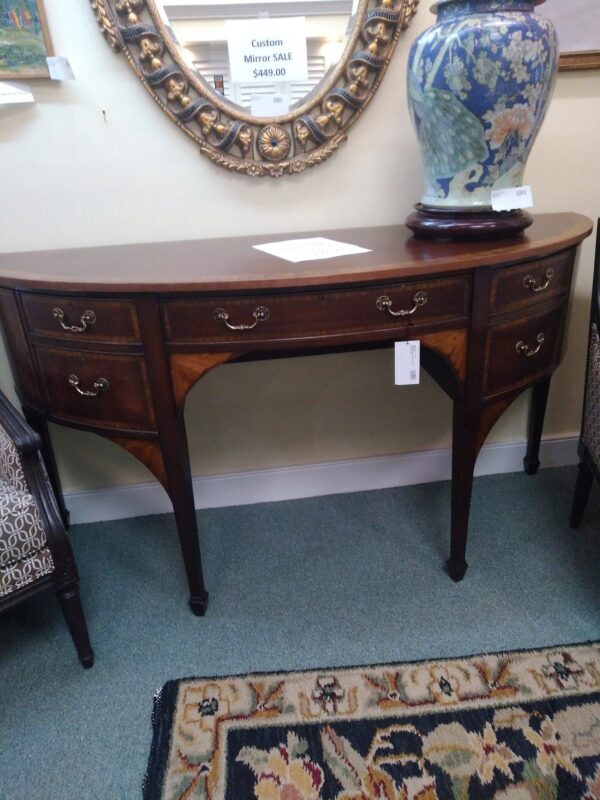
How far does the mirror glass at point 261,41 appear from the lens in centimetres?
140

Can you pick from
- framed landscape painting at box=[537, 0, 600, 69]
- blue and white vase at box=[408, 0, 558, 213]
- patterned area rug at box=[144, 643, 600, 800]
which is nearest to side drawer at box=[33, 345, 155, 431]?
patterned area rug at box=[144, 643, 600, 800]

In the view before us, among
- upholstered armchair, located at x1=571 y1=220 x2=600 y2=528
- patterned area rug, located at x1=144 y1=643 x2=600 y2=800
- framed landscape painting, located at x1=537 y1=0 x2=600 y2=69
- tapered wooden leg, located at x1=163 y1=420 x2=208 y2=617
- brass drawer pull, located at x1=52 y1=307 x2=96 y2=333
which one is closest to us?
patterned area rug, located at x1=144 y1=643 x2=600 y2=800

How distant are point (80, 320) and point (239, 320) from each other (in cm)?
33

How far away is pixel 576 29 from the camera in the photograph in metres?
1.52

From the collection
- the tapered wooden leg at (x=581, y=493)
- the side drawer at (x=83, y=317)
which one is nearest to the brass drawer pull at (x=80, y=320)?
the side drawer at (x=83, y=317)

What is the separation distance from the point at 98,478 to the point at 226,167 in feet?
3.37

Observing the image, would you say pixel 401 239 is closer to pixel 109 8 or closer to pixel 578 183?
pixel 578 183

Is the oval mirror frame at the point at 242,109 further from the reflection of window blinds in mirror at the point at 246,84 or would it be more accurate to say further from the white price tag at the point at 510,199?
the white price tag at the point at 510,199

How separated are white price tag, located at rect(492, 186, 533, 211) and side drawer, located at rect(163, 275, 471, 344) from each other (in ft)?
0.73

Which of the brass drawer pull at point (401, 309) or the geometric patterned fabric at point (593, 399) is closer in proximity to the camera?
the brass drawer pull at point (401, 309)

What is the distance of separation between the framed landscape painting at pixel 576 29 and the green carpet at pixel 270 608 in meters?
1.28

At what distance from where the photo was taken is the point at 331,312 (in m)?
1.14

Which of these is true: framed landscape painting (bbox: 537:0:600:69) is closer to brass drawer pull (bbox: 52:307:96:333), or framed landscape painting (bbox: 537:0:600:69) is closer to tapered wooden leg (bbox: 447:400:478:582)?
tapered wooden leg (bbox: 447:400:478:582)

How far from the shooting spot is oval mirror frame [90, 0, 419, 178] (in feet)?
4.53
